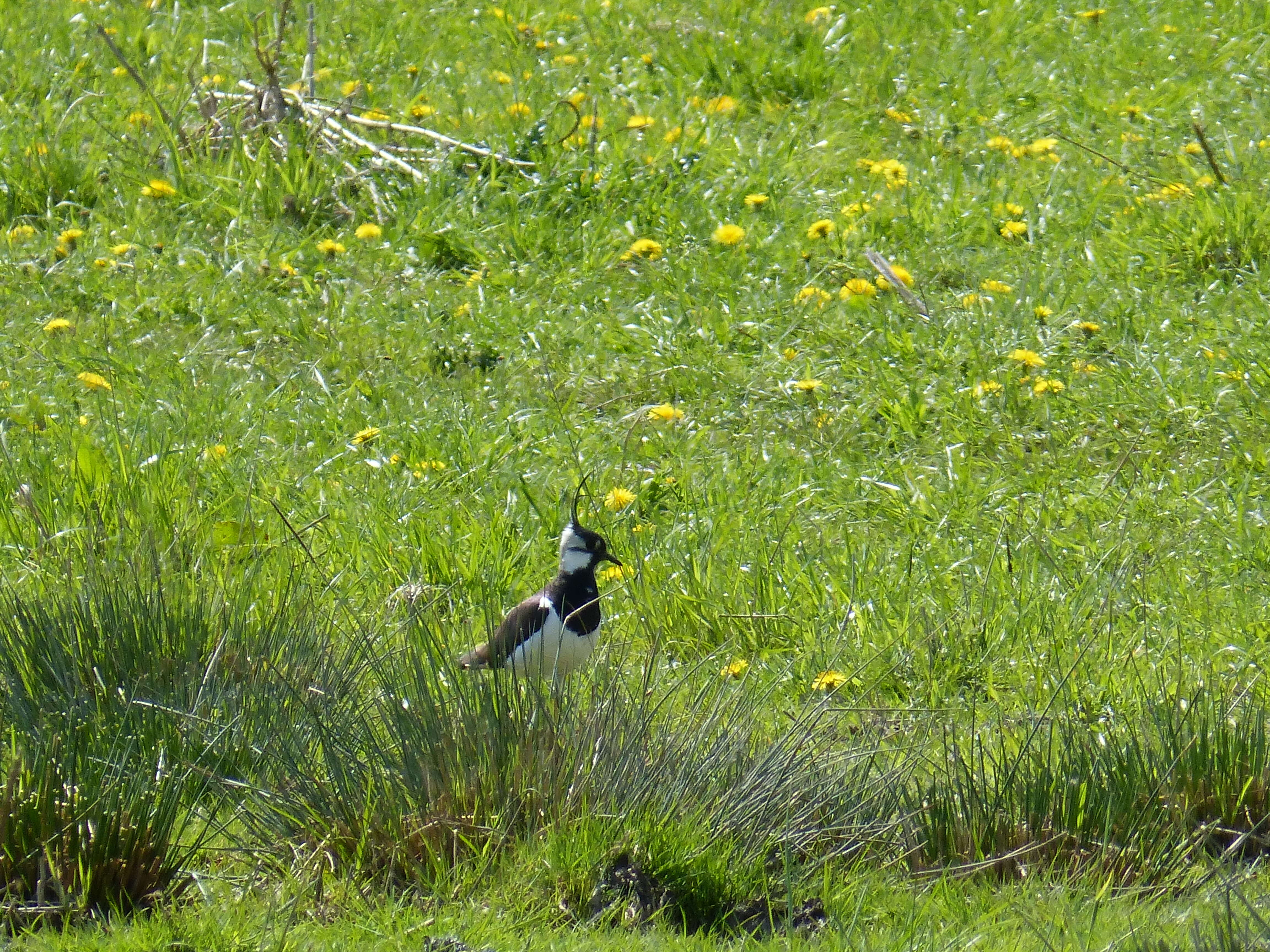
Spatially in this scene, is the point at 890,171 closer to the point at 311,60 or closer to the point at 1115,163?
the point at 1115,163

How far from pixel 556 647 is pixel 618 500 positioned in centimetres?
75

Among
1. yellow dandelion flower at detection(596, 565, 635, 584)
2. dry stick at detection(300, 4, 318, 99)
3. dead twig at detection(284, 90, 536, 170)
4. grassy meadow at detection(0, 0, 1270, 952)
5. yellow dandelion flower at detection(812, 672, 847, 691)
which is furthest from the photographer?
dry stick at detection(300, 4, 318, 99)

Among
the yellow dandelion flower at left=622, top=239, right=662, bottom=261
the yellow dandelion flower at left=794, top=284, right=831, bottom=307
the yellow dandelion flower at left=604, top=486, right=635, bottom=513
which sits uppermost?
the yellow dandelion flower at left=622, top=239, right=662, bottom=261

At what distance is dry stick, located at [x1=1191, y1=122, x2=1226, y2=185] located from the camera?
6648 millimetres

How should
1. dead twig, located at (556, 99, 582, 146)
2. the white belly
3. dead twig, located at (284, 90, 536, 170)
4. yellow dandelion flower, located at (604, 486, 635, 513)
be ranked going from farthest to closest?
dead twig, located at (556, 99, 582, 146) < dead twig, located at (284, 90, 536, 170) < yellow dandelion flower, located at (604, 486, 635, 513) < the white belly

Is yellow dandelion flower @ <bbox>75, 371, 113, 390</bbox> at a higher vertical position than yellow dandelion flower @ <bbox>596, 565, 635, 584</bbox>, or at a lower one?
higher

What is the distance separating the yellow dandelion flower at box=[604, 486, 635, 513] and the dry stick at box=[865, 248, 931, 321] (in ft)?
5.22

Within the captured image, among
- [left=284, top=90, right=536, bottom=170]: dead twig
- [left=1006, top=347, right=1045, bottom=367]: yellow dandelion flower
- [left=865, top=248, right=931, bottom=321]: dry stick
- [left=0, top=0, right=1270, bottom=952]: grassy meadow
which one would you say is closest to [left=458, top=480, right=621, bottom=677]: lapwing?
[left=0, top=0, right=1270, bottom=952]: grassy meadow

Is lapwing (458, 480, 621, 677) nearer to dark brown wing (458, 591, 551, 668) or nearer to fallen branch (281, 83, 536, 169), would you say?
dark brown wing (458, 591, 551, 668)

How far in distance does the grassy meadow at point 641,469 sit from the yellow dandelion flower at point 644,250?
0.14 feet

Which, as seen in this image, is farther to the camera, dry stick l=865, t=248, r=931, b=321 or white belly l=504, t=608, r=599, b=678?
dry stick l=865, t=248, r=931, b=321

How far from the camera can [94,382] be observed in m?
5.51

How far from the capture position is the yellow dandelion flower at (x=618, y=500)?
16.3ft

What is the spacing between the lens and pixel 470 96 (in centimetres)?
782
